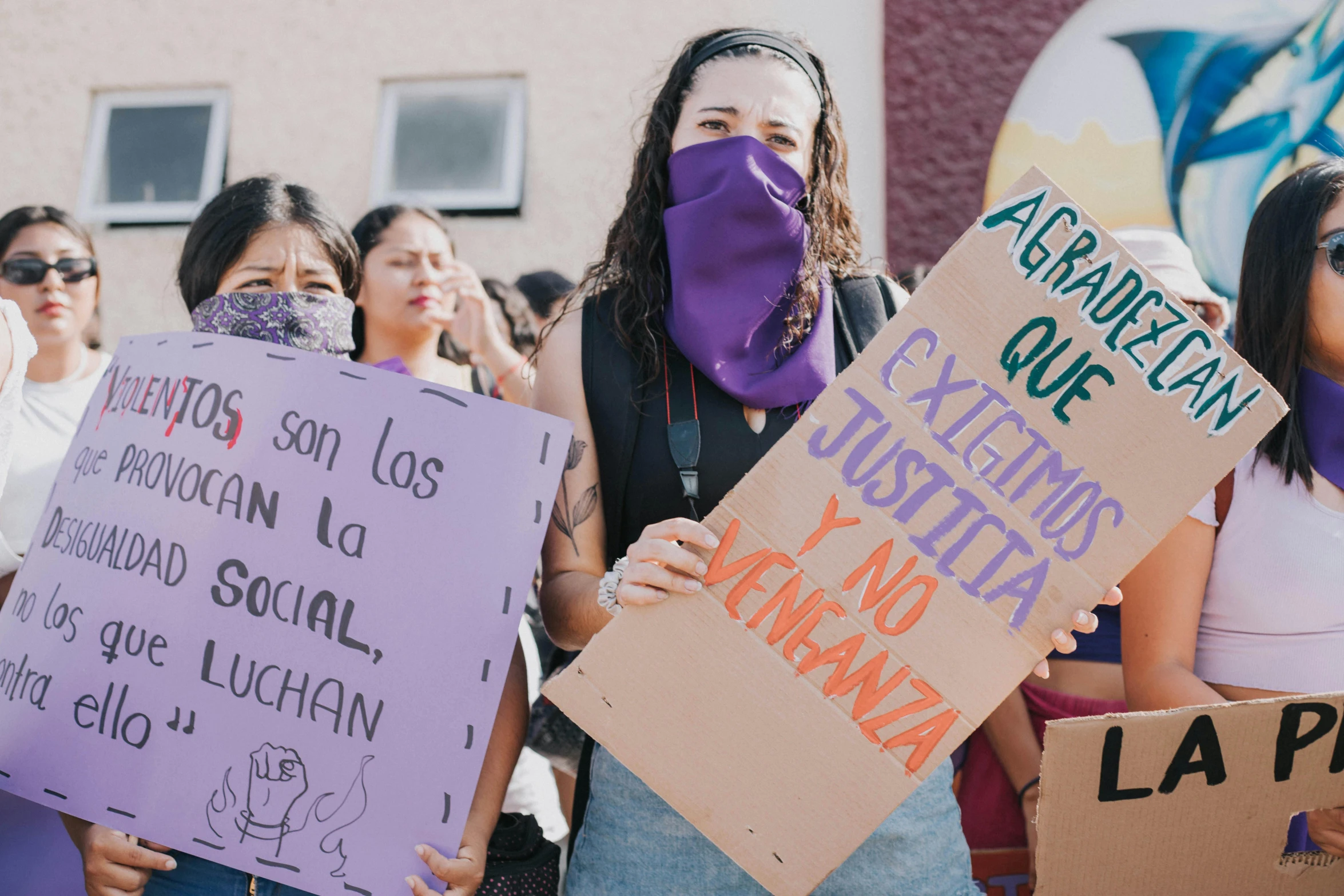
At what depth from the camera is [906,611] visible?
1374 millimetres

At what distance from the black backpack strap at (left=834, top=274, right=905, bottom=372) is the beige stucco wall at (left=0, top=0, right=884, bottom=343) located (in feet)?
10.9

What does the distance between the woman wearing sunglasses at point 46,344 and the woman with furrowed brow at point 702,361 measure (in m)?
1.50

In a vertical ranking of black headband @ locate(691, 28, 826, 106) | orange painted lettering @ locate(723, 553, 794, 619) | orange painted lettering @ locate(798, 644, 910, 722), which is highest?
black headband @ locate(691, 28, 826, 106)

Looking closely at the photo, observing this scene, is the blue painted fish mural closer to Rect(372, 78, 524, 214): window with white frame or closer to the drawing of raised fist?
Rect(372, 78, 524, 214): window with white frame

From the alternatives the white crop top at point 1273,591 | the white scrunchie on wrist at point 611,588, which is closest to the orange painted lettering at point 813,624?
the white scrunchie on wrist at point 611,588

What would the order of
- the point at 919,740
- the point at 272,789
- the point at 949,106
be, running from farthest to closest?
the point at 949,106
the point at 272,789
the point at 919,740

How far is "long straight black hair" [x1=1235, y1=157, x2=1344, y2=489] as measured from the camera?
5.96 ft

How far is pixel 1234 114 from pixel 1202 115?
133 mm

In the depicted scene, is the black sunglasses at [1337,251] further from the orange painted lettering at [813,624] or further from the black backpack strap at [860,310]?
the orange painted lettering at [813,624]

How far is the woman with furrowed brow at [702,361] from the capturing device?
1.52 metres

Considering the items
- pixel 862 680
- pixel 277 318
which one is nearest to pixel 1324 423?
pixel 862 680

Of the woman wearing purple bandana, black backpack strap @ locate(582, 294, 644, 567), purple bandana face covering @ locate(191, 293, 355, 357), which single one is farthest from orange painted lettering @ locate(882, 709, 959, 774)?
purple bandana face covering @ locate(191, 293, 355, 357)

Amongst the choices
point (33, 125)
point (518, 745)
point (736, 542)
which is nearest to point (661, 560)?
point (736, 542)

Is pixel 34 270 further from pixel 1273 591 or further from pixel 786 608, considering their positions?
pixel 1273 591
